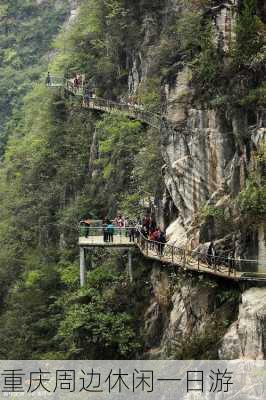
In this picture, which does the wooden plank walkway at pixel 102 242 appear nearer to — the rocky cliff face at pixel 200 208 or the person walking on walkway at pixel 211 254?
the rocky cliff face at pixel 200 208

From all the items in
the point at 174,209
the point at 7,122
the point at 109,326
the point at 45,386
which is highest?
the point at 7,122

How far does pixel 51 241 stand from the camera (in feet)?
137

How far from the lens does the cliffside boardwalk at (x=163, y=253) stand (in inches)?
893

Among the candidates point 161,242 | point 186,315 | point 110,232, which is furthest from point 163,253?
point 110,232

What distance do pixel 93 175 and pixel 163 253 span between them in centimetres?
1396

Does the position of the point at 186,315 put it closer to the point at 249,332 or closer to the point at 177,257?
the point at 177,257

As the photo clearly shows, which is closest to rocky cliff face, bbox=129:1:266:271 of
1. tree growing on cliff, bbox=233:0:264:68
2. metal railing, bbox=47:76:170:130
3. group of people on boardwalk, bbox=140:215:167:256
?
group of people on boardwalk, bbox=140:215:167:256

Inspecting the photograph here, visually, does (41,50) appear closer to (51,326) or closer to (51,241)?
(51,241)

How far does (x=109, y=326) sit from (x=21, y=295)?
1098cm

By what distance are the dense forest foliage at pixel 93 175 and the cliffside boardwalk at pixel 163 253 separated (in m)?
0.60

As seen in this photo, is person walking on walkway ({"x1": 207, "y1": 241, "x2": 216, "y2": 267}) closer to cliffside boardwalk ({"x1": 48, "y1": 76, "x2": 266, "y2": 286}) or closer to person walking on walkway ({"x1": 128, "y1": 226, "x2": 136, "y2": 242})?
cliffside boardwalk ({"x1": 48, "y1": 76, "x2": 266, "y2": 286})

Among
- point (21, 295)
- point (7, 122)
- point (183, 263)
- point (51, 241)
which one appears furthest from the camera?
point (7, 122)

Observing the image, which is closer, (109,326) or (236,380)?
(236,380)

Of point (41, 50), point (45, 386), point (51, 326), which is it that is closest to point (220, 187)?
point (45, 386)
